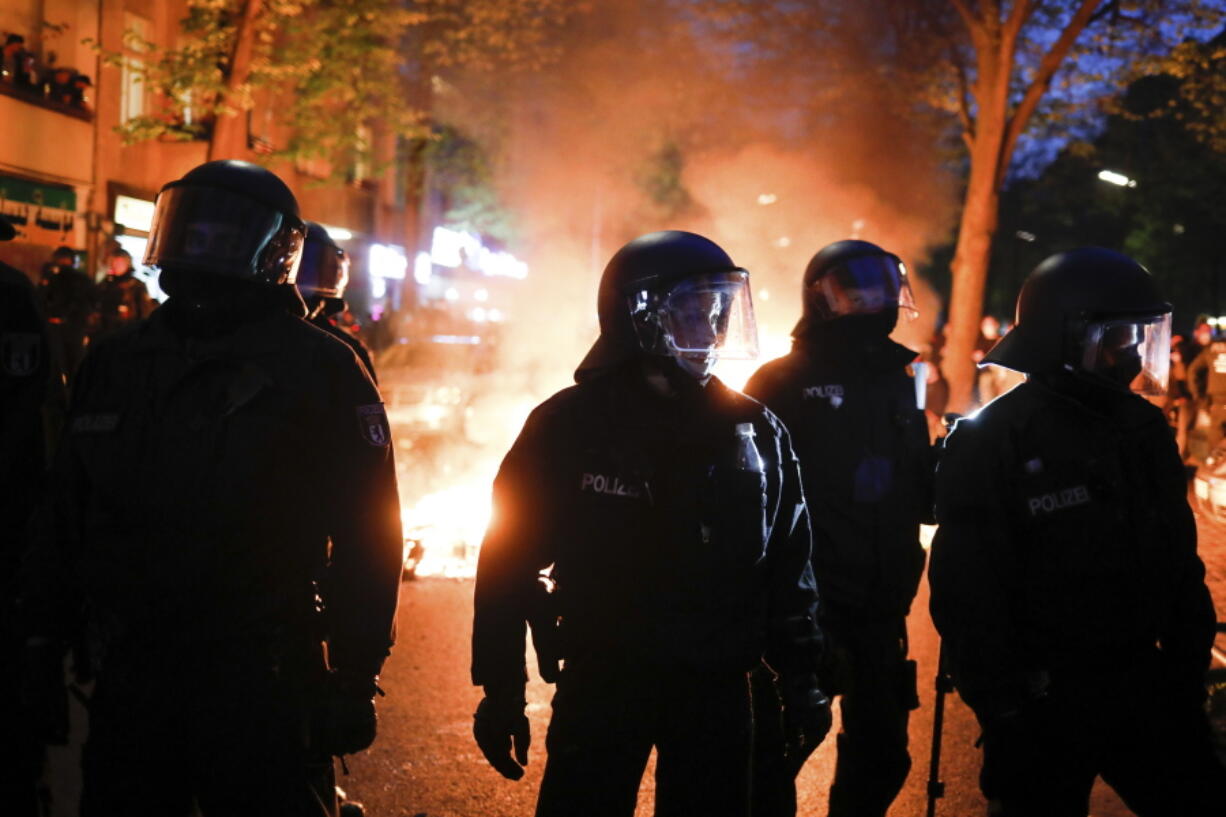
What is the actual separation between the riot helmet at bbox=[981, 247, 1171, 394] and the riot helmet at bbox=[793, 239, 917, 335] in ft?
3.09

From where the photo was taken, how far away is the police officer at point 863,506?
3.26 meters

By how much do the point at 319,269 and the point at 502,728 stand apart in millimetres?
3402

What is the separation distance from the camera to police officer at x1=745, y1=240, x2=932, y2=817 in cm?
326

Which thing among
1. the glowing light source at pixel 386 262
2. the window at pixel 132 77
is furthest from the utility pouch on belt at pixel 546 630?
the glowing light source at pixel 386 262

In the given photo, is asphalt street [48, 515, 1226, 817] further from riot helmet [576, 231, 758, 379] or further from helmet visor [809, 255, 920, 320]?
riot helmet [576, 231, 758, 379]

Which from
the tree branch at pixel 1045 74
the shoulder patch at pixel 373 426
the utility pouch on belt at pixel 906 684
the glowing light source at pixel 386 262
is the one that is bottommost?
the utility pouch on belt at pixel 906 684

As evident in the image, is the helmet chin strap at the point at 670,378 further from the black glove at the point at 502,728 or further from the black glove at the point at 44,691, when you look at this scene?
the black glove at the point at 44,691

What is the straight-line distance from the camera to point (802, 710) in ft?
8.18

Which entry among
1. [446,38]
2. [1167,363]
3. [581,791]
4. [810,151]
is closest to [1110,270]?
[1167,363]

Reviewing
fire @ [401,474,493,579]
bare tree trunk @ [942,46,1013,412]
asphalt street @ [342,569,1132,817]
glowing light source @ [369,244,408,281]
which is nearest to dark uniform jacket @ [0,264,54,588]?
asphalt street @ [342,569,1132,817]

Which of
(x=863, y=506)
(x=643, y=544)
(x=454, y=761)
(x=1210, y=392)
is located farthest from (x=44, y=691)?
(x=1210, y=392)

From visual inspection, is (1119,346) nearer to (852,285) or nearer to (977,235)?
(852,285)

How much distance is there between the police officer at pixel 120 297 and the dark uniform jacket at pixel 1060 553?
8474mm

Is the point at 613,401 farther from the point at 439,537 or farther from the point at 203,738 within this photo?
the point at 439,537
